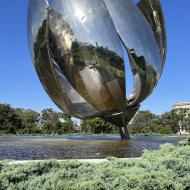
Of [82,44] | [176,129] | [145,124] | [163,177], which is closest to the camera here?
[163,177]

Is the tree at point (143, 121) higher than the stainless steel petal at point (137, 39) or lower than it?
higher

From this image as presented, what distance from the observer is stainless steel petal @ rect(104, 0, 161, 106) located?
15047mm

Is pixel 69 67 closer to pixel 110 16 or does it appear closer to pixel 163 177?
pixel 110 16

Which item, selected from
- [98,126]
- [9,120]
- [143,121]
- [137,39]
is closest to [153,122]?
[143,121]

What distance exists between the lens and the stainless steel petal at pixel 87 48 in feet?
48.5

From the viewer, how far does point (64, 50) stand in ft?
50.0

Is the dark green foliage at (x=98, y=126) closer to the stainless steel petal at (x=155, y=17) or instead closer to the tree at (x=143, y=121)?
the tree at (x=143, y=121)

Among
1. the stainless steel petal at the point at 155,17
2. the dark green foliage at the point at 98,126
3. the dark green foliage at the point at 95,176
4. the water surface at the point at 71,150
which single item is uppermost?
the stainless steel petal at the point at 155,17

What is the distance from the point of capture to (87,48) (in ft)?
48.4

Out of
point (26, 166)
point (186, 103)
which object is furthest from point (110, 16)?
point (186, 103)

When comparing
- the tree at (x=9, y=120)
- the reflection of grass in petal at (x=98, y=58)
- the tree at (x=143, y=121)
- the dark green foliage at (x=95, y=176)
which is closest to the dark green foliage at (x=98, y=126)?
the tree at (x=9, y=120)

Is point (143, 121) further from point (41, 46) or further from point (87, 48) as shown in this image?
point (87, 48)

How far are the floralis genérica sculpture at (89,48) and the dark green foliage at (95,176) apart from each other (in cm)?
906

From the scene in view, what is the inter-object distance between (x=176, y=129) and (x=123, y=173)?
6230 cm
